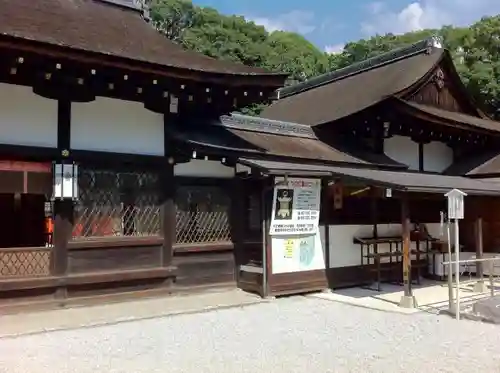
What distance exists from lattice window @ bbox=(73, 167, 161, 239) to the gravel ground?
5.61ft

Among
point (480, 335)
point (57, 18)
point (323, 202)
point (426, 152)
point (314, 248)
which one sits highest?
point (57, 18)

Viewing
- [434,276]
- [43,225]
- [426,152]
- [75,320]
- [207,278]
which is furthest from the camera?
[426,152]

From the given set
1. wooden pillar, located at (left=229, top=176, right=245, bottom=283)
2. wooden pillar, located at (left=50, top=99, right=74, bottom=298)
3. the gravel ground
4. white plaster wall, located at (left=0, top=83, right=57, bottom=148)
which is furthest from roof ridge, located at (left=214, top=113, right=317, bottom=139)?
the gravel ground

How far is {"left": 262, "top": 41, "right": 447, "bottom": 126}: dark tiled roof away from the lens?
11922 millimetres

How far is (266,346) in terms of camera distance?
5.55 meters

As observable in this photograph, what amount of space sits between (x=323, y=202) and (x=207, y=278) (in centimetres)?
249

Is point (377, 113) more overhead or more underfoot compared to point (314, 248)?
more overhead

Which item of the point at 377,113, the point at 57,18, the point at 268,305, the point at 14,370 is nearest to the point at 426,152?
the point at 377,113

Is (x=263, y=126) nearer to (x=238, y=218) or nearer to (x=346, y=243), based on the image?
(x=238, y=218)

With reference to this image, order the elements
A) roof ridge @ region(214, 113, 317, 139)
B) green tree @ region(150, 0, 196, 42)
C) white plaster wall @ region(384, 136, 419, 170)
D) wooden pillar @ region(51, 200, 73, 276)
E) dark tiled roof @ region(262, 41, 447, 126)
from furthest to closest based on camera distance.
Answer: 1. green tree @ region(150, 0, 196, 42)
2. dark tiled roof @ region(262, 41, 447, 126)
3. white plaster wall @ region(384, 136, 419, 170)
4. roof ridge @ region(214, 113, 317, 139)
5. wooden pillar @ region(51, 200, 73, 276)

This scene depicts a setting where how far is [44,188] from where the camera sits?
7.16 meters

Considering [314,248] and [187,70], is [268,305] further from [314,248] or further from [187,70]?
[187,70]

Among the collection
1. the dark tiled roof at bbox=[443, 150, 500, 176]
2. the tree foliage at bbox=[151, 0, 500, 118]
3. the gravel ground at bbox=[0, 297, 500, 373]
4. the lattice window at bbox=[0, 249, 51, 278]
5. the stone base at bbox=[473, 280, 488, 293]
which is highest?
the tree foliage at bbox=[151, 0, 500, 118]

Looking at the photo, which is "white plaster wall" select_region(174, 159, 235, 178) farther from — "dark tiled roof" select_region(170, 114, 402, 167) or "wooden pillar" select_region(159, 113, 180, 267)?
"dark tiled roof" select_region(170, 114, 402, 167)
